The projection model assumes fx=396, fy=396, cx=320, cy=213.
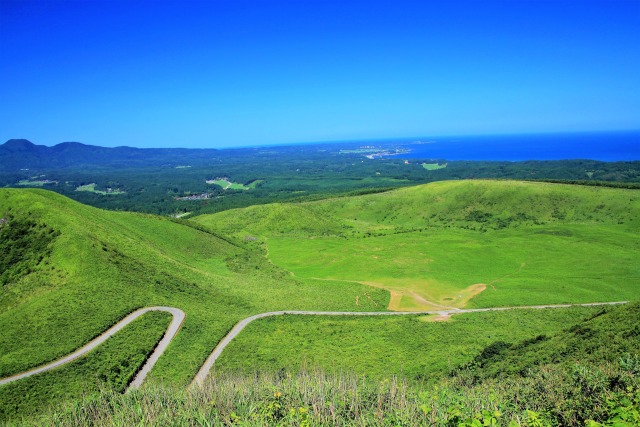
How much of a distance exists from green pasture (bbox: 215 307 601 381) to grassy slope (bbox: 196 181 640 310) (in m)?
8.28

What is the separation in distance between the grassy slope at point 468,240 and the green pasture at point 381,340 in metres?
8.28

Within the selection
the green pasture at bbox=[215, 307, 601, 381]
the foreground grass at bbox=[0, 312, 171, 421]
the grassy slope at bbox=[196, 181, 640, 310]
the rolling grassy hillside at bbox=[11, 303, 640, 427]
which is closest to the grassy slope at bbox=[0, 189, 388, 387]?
the foreground grass at bbox=[0, 312, 171, 421]

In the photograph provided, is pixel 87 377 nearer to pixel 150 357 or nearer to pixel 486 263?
pixel 150 357

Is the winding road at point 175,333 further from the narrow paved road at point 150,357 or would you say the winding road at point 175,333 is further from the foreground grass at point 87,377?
the foreground grass at point 87,377

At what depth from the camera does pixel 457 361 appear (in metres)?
33.4

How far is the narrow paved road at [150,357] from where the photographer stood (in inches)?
1190

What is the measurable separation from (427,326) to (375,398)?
26.6m

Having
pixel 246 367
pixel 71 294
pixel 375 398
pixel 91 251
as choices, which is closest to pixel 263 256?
pixel 91 251

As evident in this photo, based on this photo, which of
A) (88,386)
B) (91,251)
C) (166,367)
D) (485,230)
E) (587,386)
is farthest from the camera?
(485,230)

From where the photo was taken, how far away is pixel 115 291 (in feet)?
142

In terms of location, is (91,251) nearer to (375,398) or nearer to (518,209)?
(375,398)

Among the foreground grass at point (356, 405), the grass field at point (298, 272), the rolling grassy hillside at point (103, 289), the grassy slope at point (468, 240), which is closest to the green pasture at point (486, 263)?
the grassy slope at point (468, 240)

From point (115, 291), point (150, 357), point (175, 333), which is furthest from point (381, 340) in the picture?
point (115, 291)

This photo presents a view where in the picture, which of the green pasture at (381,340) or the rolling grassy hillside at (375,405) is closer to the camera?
the rolling grassy hillside at (375,405)
